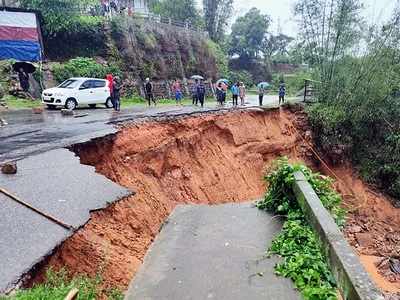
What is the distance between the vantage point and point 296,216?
654cm

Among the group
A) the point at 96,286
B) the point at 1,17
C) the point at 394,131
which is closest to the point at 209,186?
the point at 96,286

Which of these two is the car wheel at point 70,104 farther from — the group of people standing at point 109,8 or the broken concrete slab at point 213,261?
the broken concrete slab at point 213,261

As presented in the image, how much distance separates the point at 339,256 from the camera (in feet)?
14.4

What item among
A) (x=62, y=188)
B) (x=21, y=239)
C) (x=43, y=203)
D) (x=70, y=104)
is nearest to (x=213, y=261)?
(x=21, y=239)

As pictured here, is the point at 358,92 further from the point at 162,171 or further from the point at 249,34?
the point at 249,34

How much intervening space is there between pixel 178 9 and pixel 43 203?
46.7 meters

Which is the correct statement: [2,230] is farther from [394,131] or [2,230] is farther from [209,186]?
[394,131]

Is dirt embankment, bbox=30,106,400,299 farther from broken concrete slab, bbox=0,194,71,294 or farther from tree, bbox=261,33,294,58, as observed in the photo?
tree, bbox=261,33,294,58

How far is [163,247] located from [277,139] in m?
15.6

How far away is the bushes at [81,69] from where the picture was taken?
25531 mm

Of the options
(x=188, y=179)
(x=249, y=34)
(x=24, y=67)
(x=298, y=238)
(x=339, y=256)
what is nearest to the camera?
(x=339, y=256)

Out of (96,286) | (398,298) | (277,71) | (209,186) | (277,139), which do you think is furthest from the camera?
(277,71)

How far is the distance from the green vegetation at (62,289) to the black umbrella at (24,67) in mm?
21084

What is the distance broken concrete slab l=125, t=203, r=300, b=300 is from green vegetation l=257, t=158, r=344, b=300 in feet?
0.56
